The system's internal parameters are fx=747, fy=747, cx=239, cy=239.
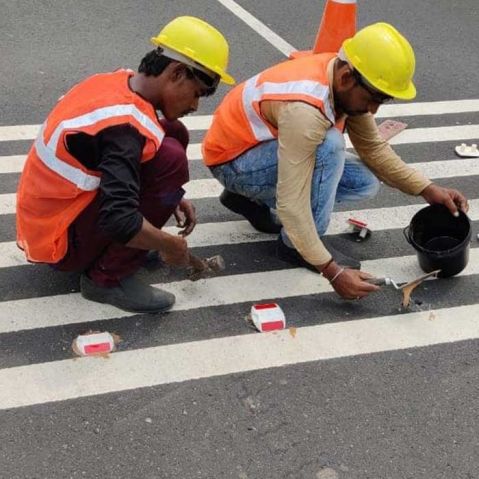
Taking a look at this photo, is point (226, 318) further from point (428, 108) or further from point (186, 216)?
point (428, 108)

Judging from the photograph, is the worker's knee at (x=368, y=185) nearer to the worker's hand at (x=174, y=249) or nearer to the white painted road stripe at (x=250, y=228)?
the white painted road stripe at (x=250, y=228)

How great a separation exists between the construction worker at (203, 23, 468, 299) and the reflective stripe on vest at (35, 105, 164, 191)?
2.09 ft

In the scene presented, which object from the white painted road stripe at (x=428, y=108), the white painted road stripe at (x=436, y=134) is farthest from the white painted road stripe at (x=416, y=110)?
the white painted road stripe at (x=436, y=134)

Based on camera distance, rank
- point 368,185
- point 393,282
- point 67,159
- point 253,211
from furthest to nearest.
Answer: point 253,211, point 368,185, point 393,282, point 67,159

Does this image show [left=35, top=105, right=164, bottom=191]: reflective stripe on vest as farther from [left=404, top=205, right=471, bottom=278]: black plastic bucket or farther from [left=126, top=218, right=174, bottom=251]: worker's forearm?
[left=404, top=205, right=471, bottom=278]: black plastic bucket

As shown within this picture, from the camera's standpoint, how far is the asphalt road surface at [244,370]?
284 centimetres

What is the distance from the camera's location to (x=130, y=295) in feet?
11.5

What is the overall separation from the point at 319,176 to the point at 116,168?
1.12 meters

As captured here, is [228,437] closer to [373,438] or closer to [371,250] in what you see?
[373,438]

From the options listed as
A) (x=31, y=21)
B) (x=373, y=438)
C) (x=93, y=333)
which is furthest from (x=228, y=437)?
(x=31, y=21)

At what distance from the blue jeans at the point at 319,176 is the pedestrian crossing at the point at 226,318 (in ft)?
1.00

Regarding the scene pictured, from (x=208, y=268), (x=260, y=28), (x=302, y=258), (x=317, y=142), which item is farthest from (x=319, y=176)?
(x=260, y=28)

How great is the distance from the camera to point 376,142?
155 inches

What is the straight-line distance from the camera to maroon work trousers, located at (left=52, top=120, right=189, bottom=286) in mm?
3193
